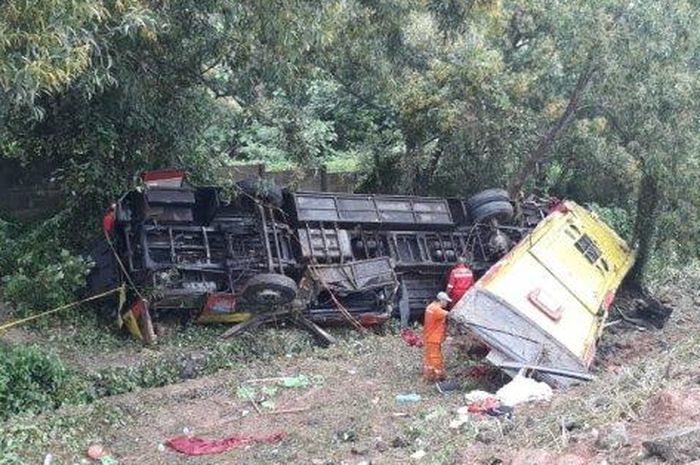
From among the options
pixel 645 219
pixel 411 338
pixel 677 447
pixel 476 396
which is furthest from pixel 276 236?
pixel 677 447

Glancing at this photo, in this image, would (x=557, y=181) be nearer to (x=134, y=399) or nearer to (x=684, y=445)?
(x=134, y=399)

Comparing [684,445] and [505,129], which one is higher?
[505,129]

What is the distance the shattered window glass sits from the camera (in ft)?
40.5

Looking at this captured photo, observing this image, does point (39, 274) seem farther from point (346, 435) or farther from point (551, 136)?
point (551, 136)

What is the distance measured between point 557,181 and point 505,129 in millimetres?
3933

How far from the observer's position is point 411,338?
469 inches

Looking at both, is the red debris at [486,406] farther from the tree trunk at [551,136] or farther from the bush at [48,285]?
the tree trunk at [551,136]

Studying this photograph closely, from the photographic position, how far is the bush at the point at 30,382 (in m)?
8.23

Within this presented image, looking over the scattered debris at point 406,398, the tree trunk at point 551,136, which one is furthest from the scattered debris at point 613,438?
the tree trunk at point 551,136

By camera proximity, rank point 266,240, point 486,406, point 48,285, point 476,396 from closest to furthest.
A: point 486,406 → point 476,396 → point 48,285 → point 266,240

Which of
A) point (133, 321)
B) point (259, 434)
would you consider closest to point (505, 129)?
point (133, 321)

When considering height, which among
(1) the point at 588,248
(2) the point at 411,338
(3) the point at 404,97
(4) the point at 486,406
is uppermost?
(3) the point at 404,97

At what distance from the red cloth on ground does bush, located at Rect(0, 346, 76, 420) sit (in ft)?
4.89

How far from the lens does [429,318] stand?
972 centimetres
